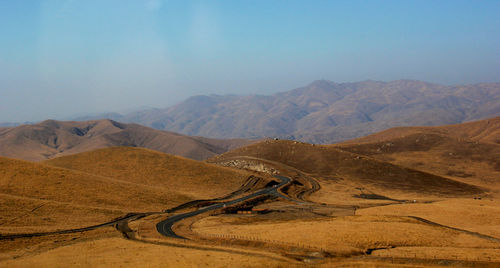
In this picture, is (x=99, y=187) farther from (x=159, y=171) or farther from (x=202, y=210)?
(x=159, y=171)

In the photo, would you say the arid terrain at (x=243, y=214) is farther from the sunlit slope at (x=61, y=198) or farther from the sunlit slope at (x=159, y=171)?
the sunlit slope at (x=159, y=171)

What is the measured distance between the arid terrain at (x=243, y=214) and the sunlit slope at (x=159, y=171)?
0.53 m

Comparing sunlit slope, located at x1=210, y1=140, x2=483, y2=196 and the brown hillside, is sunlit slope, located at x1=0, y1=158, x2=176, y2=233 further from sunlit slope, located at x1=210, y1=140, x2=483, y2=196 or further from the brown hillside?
sunlit slope, located at x1=210, y1=140, x2=483, y2=196

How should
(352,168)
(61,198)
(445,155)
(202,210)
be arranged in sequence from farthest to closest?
(445,155) < (352,168) < (202,210) < (61,198)

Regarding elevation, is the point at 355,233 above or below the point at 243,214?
above

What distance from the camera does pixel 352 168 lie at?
135 m

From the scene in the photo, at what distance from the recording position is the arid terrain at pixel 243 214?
1780 inches

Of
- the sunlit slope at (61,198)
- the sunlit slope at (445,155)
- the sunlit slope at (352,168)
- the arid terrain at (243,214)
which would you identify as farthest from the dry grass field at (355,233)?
the sunlit slope at (445,155)

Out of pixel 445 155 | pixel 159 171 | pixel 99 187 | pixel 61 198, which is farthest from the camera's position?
pixel 445 155

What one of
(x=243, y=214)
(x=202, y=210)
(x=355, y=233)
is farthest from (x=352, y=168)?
(x=355, y=233)

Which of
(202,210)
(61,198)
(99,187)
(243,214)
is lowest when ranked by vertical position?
(243,214)

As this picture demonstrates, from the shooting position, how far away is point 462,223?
205ft

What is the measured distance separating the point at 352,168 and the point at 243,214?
229 ft

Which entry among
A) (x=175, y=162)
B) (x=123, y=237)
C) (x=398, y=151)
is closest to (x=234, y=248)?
(x=123, y=237)
